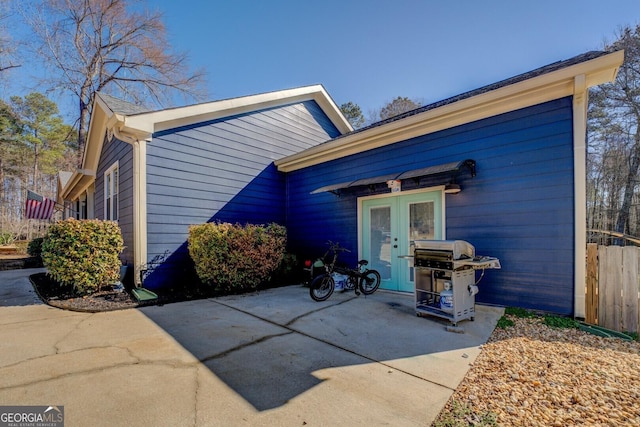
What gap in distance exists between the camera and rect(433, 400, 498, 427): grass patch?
181cm

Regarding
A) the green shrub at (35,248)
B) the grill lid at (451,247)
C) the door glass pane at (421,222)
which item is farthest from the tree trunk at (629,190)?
the green shrub at (35,248)

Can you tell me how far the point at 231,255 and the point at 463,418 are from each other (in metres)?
4.58

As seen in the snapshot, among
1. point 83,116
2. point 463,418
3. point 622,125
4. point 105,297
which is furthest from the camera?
point 83,116

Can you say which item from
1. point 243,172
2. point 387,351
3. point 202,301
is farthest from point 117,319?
point 243,172

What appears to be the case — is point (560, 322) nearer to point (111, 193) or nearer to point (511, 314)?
point (511, 314)

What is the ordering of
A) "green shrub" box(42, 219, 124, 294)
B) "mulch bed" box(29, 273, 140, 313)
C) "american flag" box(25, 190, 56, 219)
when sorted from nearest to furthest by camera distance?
1. "mulch bed" box(29, 273, 140, 313)
2. "green shrub" box(42, 219, 124, 294)
3. "american flag" box(25, 190, 56, 219)

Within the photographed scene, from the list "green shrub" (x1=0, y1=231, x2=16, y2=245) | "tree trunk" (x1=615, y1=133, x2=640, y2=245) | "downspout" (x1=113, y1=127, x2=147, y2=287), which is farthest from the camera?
"green shrub" (x1=0, y1=231, x2=16, y2=245)

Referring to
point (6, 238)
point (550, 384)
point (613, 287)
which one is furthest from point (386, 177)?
point (6, 238)

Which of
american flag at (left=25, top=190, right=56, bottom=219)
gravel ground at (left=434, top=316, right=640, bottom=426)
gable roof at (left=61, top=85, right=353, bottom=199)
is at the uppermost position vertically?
gable roof at (left=61, top=85, right=353, bottom=199)

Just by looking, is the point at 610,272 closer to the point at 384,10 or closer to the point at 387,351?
the point at 387,351

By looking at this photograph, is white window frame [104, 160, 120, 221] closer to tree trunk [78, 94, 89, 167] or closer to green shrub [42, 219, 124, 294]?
green shrub [42, 219, 124, 294]

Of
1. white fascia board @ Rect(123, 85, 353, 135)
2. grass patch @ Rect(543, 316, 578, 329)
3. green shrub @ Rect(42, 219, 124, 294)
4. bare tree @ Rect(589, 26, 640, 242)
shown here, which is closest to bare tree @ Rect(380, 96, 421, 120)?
bare tree @ Rect(589, 26, 640, 242)

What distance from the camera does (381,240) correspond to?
629cm

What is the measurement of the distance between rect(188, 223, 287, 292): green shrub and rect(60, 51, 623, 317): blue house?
3.19ft
